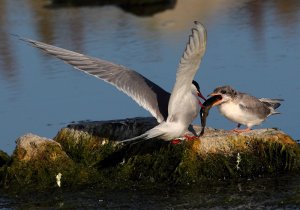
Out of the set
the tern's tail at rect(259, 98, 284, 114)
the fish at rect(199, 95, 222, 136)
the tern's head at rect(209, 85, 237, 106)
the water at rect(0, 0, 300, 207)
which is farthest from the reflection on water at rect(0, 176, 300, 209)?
the water at rect(0, 0, 300, 207)

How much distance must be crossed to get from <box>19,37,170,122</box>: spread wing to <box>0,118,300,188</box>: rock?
11.5 inches

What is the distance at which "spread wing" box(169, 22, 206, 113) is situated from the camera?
7.46 meters

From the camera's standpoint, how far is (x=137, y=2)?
55.2ft

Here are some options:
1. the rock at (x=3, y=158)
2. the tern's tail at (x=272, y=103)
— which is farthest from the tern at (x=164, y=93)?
the rock at (x=3, y=158)

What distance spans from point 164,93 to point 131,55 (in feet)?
14.1

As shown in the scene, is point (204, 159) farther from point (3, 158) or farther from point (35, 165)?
point (3, 158)

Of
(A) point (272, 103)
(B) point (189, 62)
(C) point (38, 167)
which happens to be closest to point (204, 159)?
(B) point (189, 62)

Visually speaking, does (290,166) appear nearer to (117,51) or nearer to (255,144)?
(255,144)

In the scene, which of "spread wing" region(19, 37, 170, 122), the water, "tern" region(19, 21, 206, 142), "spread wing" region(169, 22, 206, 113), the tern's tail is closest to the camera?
"spread wing" region(169, 22, 206, 113)

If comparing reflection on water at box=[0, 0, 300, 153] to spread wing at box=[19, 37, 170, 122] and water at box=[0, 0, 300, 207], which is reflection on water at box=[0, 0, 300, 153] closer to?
water at box=[0, 0, 300, 207]

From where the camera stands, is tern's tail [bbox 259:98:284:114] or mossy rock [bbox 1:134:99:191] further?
tern's tail [bbox 259:98:284:114]

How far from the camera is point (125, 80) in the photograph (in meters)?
8.48

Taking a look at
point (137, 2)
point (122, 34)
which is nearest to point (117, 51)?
point (122, 34)

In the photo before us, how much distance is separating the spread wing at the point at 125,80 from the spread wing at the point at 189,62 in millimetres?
314
